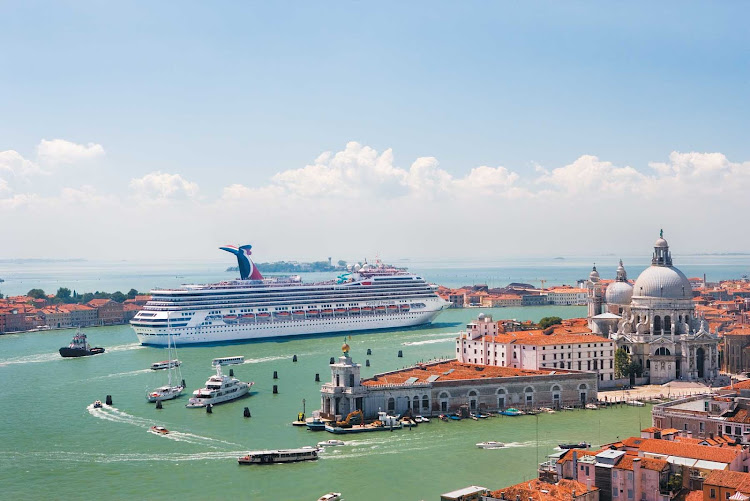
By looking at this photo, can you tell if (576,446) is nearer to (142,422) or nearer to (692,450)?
(692,450)

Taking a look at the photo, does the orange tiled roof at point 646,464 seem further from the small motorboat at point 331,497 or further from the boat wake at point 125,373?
the boat wake at point 125,373

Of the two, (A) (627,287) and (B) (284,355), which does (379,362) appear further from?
(A) (627,287)

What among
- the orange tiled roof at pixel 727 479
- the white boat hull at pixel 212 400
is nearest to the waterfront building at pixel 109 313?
the white boat hull at pixel 212 400

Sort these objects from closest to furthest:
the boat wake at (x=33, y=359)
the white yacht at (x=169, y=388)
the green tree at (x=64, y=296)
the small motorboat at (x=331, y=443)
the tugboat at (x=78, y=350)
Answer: the small motorboat at (x=331, y=443) < the white yacht at (x=169, y=388) < the boat wake at (x=33, y=359) < the tugboat at (x=78, y=350) < the green tree at (x=64, y=296)

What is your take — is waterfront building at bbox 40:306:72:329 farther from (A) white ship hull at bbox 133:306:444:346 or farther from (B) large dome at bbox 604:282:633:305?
(B) large dome at bbox 604:282:633:305

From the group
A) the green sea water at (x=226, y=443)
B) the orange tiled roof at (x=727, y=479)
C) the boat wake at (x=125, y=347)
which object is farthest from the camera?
the boat wake at (x=125, y=347)

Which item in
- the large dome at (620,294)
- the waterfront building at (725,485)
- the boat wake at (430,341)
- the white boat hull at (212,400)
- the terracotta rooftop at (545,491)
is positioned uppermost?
the large dome at (620,294)

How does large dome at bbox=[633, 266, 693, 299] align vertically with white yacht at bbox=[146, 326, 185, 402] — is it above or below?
above

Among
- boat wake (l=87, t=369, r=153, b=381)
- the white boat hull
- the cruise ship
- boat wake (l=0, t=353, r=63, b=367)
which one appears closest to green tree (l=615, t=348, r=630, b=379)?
the white boat hull
